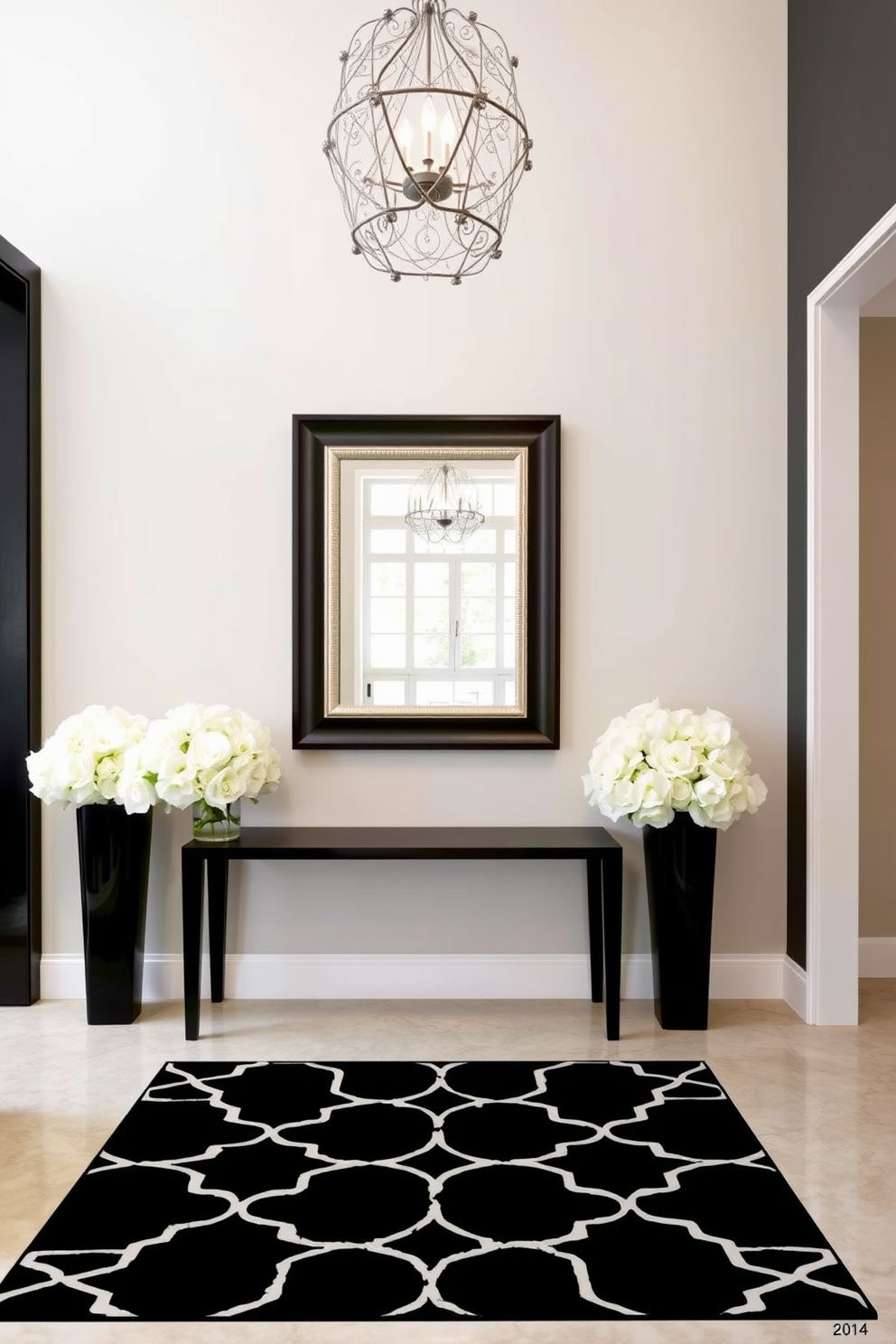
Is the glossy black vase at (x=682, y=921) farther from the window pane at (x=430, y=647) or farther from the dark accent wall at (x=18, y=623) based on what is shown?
the dark accent wall at (x=18, y=623)

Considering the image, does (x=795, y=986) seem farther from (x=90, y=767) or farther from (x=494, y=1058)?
(x=90, y=767)

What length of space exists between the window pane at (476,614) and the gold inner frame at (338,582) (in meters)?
0.10

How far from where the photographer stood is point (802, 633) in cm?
342

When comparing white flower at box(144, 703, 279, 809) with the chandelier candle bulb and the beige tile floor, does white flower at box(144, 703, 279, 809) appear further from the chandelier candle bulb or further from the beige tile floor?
the chandelier candle bulb

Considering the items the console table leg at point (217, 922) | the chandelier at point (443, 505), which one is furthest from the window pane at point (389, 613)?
the console table leg at point (217, 922)

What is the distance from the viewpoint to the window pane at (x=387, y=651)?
3.54 m

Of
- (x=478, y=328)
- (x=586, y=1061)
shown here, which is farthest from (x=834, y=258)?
(x=586, y=1061)

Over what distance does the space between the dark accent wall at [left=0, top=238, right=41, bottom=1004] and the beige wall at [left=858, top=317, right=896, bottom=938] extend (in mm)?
3058

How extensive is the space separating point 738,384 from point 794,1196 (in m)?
2.57

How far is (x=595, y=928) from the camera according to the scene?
346 centimetres

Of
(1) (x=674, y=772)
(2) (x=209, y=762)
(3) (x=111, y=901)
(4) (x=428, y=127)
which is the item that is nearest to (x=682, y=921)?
(1) (x=674, y=772)

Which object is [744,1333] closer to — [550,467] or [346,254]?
[550,467]

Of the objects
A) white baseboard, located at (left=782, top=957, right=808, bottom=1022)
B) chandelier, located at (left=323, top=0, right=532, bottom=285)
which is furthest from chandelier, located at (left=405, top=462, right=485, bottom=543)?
white baseboard, located at (left=782, top=957, right=808, bottom=1022)

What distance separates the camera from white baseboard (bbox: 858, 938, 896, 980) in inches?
150
